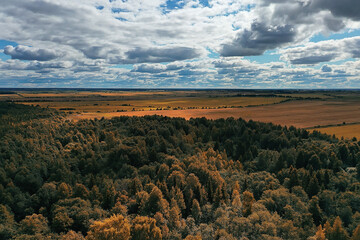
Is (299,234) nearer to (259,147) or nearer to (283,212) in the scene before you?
(283,212)

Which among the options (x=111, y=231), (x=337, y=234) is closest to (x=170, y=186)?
(x=111, y=231)

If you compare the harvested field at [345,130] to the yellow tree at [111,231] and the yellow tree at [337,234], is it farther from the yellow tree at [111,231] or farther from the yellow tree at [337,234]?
the yellow tree at [111,231]

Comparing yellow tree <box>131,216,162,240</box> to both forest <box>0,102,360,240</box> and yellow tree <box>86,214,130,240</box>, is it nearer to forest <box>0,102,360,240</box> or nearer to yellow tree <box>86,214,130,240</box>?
forest <box>0,102,360,240</box>

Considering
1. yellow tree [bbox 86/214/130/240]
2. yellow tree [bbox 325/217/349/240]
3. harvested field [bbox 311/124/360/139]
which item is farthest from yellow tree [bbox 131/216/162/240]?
harvested field [bbox 311/124/360/139]

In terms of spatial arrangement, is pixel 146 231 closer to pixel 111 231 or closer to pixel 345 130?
pixel 111 231

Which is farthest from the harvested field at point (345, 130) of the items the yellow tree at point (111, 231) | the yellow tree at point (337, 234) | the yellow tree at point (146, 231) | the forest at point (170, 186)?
the yellow tree at point (111, 231)

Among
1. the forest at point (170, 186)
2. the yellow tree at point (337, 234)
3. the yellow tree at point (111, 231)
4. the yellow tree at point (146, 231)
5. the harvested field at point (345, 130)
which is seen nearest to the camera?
the yellow tree at point (111, 231)
